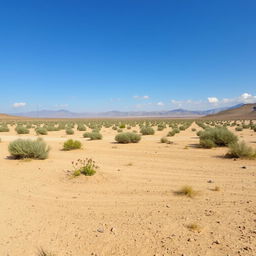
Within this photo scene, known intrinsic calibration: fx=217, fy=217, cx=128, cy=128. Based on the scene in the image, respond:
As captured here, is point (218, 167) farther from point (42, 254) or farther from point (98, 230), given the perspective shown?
point (42, 254)

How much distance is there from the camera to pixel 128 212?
200 inches

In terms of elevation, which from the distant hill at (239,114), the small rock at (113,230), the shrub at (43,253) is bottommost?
the small rock at (113,230)

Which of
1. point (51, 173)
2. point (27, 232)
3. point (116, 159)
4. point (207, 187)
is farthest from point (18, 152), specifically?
point (207, 187)

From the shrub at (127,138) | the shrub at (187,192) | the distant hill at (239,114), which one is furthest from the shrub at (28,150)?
the distant hill at (239,114)

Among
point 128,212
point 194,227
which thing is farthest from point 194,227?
point 128,212

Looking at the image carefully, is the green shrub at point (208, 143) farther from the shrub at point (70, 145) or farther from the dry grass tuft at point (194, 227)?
the dry grass tuft at point (194, 227)

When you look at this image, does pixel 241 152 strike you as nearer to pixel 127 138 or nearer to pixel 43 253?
pixel 127 138

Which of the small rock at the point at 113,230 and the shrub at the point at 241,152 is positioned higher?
the shrub at the point at 241,152

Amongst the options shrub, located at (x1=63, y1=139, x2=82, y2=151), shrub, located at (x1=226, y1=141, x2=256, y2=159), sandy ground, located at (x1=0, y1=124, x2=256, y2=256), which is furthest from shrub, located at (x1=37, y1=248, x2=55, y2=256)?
shrub, located at (x1=63, y1=139, x2=82, y2=151)

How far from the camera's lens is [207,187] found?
21.6ft

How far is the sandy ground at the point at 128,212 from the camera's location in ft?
12.4

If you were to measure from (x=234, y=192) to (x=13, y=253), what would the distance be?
5.53 m

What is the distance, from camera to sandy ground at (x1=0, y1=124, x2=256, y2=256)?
379 centimetres

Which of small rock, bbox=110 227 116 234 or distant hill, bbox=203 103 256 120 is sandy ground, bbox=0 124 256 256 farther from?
distant hill, bbox=203 103 256 120
